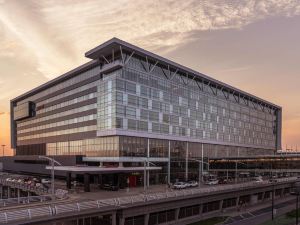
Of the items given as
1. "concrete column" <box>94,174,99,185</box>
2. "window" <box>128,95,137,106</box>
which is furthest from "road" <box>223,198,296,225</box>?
"window" <box>128,95,137,106</box>

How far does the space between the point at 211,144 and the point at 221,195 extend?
57.6 metres

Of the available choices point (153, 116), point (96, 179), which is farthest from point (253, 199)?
point (96, 179)

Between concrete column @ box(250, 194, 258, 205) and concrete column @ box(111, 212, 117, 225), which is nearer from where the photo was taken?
concrete column @ box(111, 212, 117, 225)

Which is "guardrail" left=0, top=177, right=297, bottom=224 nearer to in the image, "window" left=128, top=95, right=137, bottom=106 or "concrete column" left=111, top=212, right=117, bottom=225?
"concrete column" left=111, top=212, right=117, bottom=225

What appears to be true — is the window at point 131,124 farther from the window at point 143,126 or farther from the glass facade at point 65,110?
the glass facade at point 65,110

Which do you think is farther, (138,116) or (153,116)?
(153,116)

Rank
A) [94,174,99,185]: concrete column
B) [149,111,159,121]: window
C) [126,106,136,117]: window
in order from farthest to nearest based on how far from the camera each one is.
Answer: [149,111,159,121]: window, [126,106,136,117]: window, [94,174,99,185]: concrete column

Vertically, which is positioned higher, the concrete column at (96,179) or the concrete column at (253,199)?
the concrete column at (96,179)

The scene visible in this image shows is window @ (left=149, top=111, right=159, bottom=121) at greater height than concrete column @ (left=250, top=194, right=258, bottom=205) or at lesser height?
greater

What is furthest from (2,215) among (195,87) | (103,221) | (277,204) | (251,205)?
(195,87)

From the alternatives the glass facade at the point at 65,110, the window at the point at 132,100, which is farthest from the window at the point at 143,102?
the glass facade at the point at 65,110

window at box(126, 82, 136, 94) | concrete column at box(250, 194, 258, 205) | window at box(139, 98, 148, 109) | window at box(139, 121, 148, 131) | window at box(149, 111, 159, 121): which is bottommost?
concrete column at box(250, 194, 258, 205)

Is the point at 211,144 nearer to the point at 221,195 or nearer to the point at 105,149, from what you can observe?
the point at 105,149

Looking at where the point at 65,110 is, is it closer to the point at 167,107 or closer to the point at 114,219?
the point at 167,107
